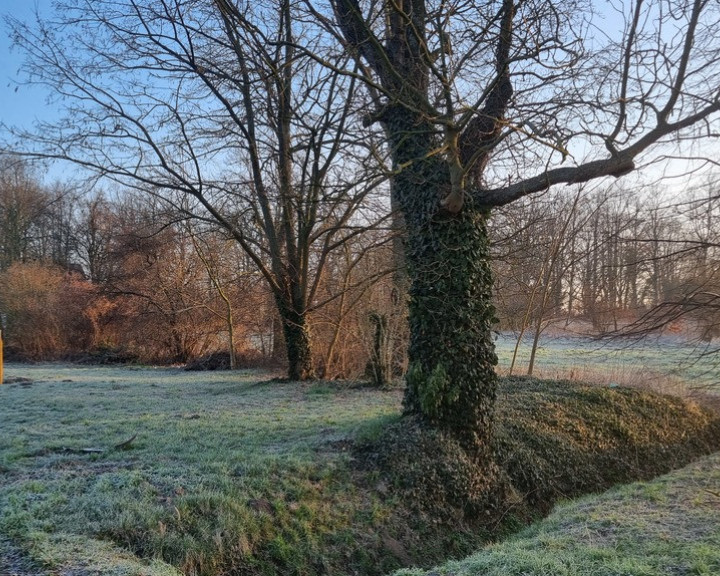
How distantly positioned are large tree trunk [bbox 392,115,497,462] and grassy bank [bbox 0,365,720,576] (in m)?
0.60

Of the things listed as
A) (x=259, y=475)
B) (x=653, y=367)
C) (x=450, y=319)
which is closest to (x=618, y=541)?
(x=450, y=319)

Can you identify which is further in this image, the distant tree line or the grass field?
the distant tree line

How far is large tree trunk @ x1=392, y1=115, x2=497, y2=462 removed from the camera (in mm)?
5957

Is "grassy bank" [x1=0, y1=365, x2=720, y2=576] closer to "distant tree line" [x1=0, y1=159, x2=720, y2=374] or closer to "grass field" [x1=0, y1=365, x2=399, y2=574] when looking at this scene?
"grass field" [x1=0, y1=365, x2=399, y2=574]

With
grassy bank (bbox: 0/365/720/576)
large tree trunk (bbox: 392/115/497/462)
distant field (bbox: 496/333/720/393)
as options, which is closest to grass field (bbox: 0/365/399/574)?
grassy bank (bbox: 0/365/720/576)

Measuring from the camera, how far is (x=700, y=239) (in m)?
7.38

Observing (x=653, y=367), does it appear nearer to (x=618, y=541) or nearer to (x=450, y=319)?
(x=450, y=319)

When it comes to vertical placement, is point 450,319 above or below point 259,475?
above

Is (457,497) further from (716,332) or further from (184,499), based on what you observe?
(716,332)

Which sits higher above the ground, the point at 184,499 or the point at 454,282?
the point at 454,282

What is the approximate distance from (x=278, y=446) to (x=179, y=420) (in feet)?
6.65

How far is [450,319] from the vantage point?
6031 millimetres

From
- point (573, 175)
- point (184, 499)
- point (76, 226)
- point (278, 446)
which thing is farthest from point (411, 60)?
point (76, 226)

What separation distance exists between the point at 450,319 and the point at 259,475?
2.79m
